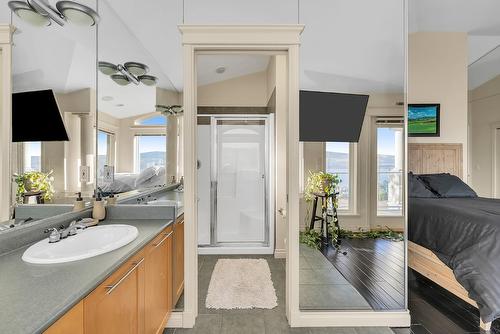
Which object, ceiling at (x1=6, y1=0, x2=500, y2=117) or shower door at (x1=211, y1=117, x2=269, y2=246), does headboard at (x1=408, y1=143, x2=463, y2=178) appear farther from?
shower door at (x1=211, y1=117, x2=269, y2=246)

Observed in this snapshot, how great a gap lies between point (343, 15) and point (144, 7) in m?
1.74

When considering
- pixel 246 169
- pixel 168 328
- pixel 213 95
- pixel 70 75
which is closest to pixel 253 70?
pixel 213 95

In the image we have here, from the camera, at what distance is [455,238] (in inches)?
87.4

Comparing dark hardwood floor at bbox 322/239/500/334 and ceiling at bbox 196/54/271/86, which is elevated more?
ceiling at bbox 196/54/271/86

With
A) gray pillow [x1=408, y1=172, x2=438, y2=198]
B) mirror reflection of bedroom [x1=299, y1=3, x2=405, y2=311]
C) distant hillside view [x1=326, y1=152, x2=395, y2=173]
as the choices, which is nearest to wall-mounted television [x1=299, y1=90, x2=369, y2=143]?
mirror reflection of bedroom [x1=299, y1=3, x2=405, y2=311]

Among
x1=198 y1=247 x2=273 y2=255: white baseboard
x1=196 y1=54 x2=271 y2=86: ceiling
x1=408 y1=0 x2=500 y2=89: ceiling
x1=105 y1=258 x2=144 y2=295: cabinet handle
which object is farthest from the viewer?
x1=198 y1=247 x2=273 y2=255: white baseboard

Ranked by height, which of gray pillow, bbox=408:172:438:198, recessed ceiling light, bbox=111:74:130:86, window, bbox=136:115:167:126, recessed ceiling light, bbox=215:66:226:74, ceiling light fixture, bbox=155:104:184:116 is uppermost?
recessed ceiling light, bbox=215:66:226:74

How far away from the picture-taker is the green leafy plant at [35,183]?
4.33ft

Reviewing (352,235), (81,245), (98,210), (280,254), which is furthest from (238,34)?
(280,254)

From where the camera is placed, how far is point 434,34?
9.91ft

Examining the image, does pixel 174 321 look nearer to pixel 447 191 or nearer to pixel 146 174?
pixel 146 174

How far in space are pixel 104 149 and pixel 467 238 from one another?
317 centimetres

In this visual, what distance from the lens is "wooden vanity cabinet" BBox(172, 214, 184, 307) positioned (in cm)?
209

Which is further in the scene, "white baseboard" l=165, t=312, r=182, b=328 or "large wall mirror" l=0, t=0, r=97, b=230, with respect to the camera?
"white baseboard" l=165, t=312, r=182, b=328
